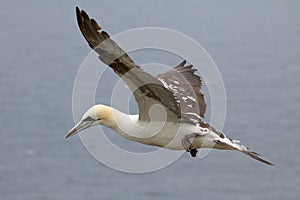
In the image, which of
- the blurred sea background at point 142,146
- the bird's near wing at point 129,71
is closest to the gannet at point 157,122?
the bird's near wing at point 129,71

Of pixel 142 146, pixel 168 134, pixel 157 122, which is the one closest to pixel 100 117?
pixel 157 122

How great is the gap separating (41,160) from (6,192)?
1.90 meters

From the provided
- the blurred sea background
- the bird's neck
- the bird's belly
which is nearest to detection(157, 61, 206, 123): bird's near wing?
the bird's belly

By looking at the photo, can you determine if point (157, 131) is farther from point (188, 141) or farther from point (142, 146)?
point (142, 146)

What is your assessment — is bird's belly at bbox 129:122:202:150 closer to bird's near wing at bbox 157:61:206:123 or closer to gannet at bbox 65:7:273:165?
gannet at bbox 65:7:273:165

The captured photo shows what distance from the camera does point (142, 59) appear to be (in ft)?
121

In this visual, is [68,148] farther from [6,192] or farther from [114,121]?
[114,121]

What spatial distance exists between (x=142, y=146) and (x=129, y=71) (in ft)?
64.7

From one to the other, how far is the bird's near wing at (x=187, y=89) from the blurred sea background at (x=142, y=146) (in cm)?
1581

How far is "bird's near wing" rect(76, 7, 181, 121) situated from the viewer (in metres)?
9.36

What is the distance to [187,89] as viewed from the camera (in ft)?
40.0

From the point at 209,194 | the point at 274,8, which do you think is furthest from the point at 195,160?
the point at 274,8

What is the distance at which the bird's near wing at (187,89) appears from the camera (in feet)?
37.1

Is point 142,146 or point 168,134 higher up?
point 142,146
